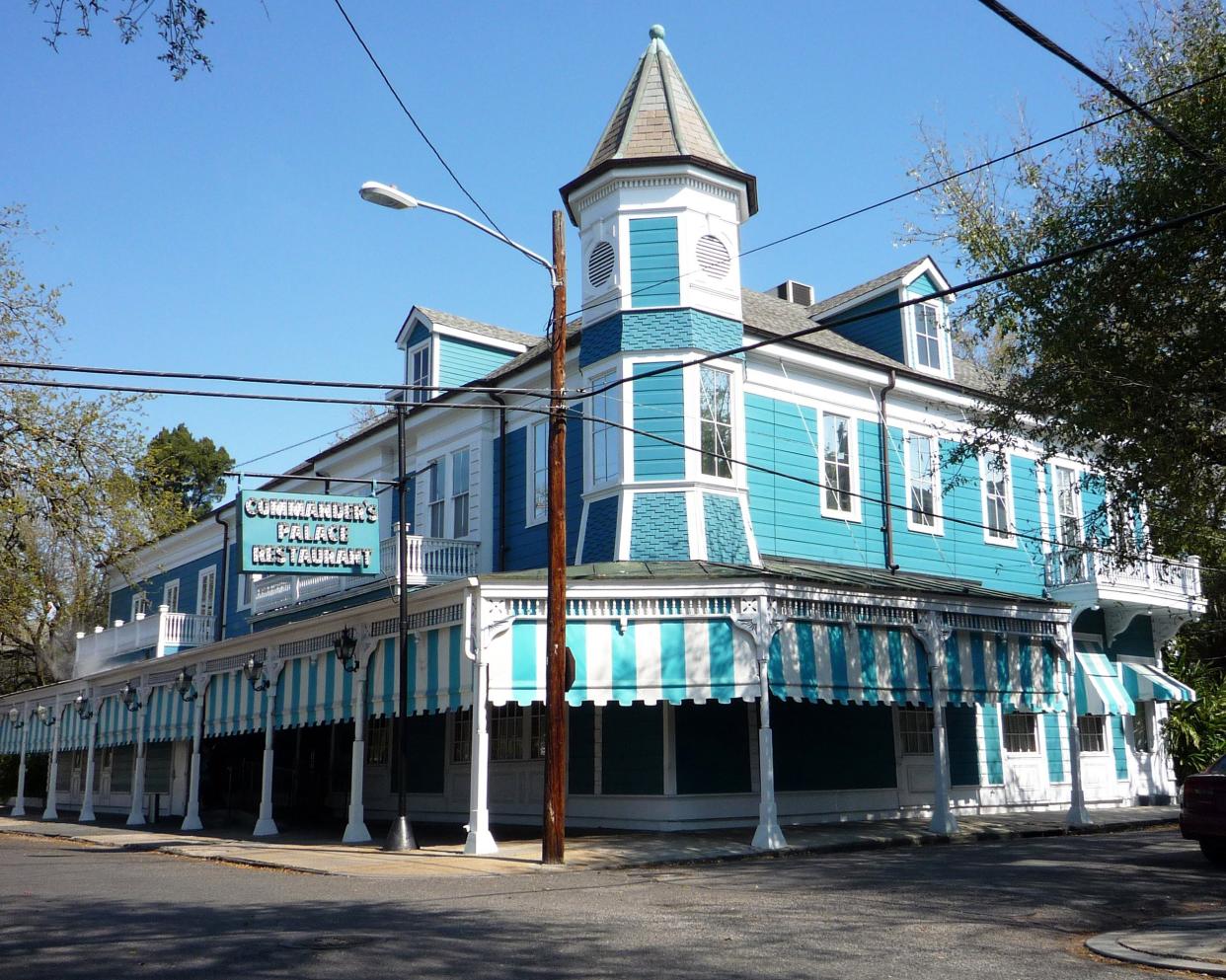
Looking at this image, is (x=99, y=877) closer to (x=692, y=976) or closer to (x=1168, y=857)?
(x=692, y=976)

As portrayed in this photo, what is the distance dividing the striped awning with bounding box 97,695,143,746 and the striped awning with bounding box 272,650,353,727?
8095 mm

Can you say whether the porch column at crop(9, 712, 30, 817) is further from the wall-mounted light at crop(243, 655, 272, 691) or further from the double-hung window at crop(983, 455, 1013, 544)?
the double-hung window at crop(983, 455, 1013, 544)

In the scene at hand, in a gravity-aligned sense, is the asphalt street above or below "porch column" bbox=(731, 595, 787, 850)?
below

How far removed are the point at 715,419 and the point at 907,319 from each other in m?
6.49

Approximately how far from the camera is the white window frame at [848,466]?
22.6 m

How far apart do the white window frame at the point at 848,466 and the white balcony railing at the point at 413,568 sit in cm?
684

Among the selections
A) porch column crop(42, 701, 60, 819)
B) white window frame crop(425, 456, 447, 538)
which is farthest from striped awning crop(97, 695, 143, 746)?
white window frame crop(425, 456, 447, 538)

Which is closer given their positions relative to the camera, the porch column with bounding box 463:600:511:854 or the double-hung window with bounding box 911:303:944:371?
the porch column with bounding box 463:600:511:854

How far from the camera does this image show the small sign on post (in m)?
21.6

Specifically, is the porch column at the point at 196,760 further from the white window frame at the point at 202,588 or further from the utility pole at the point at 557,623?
the utility pole at the point at 557,623

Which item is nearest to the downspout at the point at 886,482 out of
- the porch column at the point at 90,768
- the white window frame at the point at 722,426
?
the white window frame at the point at 722,426

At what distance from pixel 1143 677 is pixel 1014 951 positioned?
19436mm

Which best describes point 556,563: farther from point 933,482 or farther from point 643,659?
point 933,482

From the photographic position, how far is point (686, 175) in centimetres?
2100
